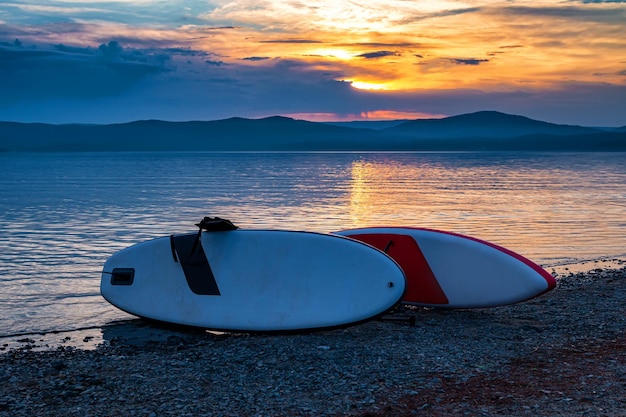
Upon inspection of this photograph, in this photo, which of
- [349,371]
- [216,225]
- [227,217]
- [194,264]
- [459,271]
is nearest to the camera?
[349,371]

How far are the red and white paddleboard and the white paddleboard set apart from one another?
5.72ft

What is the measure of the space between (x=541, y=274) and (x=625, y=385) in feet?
13.3

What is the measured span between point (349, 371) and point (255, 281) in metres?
3.03

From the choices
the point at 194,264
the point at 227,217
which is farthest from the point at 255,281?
the point at 227,217

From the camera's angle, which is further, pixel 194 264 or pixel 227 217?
pixel 227 217

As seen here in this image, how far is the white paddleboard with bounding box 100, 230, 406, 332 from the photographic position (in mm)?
10227

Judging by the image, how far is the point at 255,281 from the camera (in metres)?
10.9

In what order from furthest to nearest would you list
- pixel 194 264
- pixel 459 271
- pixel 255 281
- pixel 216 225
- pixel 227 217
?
pixel 227 217 → pixel 459 271 → pixel 216 225 → pixel 194 264 → pixel 255 281

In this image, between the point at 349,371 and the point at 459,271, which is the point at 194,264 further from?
the point at 459,271

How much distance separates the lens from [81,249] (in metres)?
20.6

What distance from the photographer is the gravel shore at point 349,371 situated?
7.22m

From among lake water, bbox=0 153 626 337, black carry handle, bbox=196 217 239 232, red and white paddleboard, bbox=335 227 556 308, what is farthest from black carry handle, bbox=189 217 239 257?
red and white paddleboard, bbox=335 227 556 308

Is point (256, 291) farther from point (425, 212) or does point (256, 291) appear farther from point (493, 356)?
point (425, 212)

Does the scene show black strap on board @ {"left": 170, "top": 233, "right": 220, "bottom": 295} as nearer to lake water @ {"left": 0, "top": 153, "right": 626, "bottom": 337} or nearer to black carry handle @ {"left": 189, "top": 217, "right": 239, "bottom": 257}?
black carry handle @ {"left": 189, "top": 217, "right": 239, "bottom": 257}
